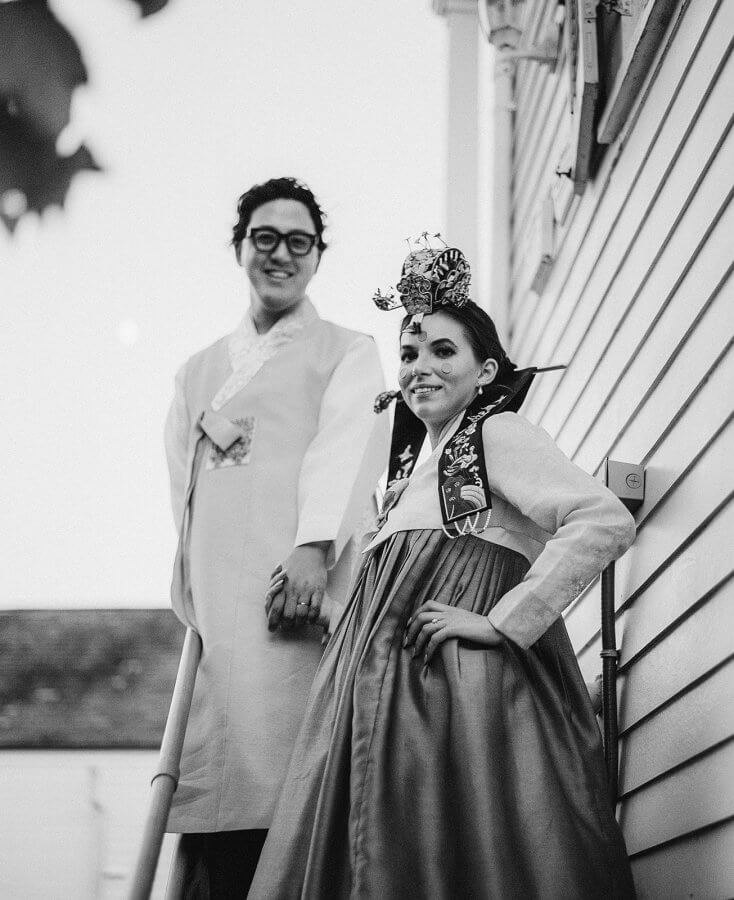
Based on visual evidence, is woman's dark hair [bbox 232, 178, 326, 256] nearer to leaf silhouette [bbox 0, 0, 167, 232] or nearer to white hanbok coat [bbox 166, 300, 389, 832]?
white hanbok coat [bbox 166, 300, 389, 832]

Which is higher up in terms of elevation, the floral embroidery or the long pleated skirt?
the floral embroidery

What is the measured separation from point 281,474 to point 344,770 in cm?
88

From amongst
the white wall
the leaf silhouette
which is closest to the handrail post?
the leaf silhouette

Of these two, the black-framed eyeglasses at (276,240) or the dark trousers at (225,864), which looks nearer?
the dark trousers at (225,864)

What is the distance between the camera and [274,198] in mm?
2906

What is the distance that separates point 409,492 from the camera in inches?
88.7

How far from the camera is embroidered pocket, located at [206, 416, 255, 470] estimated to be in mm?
2637

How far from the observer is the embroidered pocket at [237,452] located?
2.64 m

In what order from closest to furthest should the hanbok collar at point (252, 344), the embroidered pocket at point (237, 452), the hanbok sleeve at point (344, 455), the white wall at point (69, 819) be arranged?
the hanbok sleeve at point (344, 455) → the embroidered pocket at point (237, 452) → the hanbok collar at point (252, 344) → the white wall at point (69, 819)

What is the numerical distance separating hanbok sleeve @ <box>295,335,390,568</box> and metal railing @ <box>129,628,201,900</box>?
336 mm

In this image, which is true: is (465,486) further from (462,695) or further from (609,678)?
(609,678)

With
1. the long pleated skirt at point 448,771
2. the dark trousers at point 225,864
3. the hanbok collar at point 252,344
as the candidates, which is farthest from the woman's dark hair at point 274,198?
the dark trousers at point 225,864

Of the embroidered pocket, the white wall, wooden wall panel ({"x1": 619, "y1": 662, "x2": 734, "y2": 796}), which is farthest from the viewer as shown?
the white wall

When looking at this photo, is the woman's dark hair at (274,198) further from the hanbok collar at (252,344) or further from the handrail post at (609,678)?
the handrail post at (609,678)
